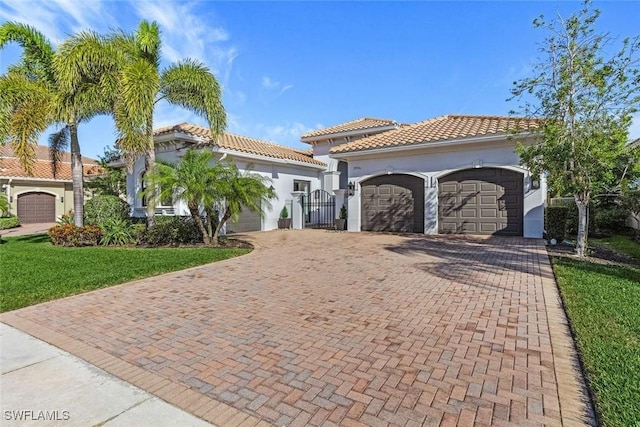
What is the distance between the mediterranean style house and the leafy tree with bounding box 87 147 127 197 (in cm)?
314

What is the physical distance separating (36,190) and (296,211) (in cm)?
2080

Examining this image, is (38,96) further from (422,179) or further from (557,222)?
(557,222)

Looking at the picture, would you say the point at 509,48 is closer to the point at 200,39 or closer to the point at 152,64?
A: the point at 200,39

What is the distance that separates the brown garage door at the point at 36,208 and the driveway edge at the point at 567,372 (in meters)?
32.0

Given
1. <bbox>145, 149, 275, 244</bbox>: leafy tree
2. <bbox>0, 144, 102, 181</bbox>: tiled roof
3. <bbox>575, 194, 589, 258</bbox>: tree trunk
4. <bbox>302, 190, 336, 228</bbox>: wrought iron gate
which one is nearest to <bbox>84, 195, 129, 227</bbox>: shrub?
<bbox>145, 149, 275, 244</bbox>: leafy tree

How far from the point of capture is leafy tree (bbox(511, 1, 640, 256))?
9.15 meters

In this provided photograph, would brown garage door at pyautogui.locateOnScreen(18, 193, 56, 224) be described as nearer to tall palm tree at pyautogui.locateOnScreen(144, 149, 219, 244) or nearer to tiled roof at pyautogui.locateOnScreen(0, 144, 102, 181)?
tiled roof at pyautogui.locateOnScreen(0, 144, 102, 181)

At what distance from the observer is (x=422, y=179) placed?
15.8 m

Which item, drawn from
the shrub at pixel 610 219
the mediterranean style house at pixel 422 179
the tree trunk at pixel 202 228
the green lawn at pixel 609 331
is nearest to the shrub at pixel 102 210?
the mediterranean style house at pixel 422 179

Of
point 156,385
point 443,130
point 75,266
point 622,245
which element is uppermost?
point 443,130

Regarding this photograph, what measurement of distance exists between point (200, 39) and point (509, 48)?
11.2m

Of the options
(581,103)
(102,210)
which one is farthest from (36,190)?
(581,103)

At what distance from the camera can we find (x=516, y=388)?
3.23 meters

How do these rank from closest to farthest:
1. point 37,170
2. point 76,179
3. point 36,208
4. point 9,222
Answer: point 76,179 → point 9,222 → point 36,208 → point 37,170
